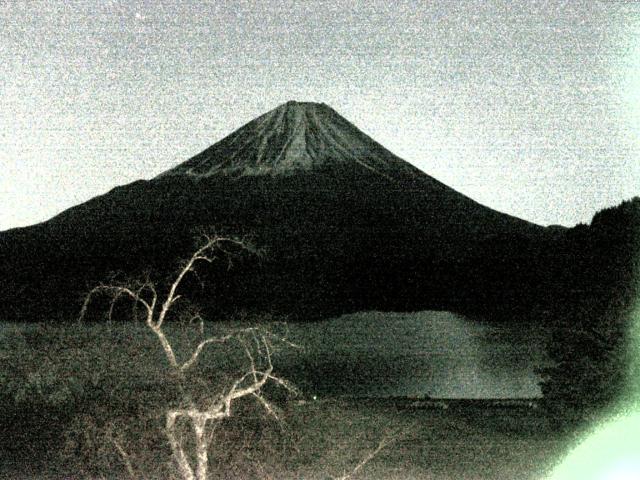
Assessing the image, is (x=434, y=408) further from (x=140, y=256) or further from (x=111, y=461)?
(x=140, y=256)

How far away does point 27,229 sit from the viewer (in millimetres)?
93750

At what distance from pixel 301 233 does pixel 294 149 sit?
18.9m

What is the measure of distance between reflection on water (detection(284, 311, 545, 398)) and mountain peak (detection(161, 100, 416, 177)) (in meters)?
46.6

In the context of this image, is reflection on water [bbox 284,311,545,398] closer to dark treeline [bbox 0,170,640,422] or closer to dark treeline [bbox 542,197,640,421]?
dark treeline [bbox 0,170,640,422]

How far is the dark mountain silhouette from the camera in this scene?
56.1m

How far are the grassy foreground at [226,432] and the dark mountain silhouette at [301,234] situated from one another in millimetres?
28838

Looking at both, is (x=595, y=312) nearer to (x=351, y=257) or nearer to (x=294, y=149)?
(x=351, y=257)

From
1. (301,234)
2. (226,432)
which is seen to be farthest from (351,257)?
(226,432)

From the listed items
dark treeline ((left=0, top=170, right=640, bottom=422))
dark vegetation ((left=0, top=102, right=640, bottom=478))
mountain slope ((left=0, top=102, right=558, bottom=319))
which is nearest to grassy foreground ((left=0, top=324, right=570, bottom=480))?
dark vegetation ((left=0, top=102, right=640, bottom=478))

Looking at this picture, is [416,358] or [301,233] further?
[301,233]

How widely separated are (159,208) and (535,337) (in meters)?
56.6

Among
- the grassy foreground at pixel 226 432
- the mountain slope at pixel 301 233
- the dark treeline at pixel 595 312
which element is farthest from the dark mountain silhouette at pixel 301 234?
the dark treeline at pixel 595 312

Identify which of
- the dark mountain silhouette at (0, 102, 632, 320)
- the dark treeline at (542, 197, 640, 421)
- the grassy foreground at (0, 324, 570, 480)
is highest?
the dark treeline at (542, 197, 640, 421)

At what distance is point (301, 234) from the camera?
265ft
